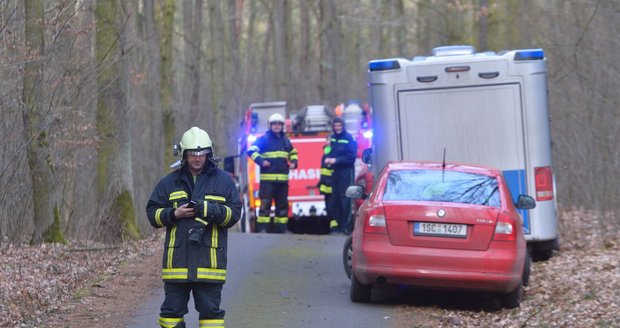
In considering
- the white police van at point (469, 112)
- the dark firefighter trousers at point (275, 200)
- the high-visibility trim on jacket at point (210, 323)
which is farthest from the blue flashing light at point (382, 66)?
the high-visibility trim on jacket at point (210, 323)

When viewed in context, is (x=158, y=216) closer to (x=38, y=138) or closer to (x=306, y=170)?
(x=38, y=138)

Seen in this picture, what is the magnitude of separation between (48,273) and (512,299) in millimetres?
A: 5389

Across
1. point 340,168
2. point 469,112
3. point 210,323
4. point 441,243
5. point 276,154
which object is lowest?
point 210,323

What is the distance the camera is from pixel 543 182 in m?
14.3

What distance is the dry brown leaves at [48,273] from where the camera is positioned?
1069 centimetres

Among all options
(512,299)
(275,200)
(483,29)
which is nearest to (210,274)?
(512,299)

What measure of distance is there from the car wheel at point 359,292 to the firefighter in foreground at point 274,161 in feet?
22.8

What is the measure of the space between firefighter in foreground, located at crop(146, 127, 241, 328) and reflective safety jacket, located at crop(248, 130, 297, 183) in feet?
34.1

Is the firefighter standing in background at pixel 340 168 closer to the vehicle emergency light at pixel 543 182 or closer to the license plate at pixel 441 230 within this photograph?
the vehicle emergency light at pixel 543 182

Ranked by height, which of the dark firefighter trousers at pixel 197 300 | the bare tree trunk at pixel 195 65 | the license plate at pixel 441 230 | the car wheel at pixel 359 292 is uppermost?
the bare tree trunk at pixel 195 65

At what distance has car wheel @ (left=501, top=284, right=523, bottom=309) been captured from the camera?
11289 millimetres

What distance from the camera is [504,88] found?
46.3ft

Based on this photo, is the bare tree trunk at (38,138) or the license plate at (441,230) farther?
the bare tree trunk at (38,138)

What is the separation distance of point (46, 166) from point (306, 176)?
703 cm
